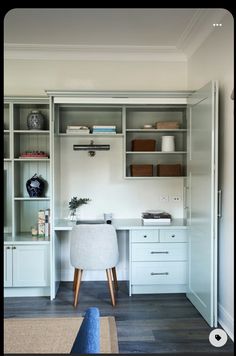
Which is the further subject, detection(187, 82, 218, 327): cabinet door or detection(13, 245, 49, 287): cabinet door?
detection(13, 245, 49, 287): cabinet door

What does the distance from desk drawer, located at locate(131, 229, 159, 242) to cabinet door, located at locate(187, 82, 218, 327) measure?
266 mm

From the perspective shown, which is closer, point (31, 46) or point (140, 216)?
point (31, 46)

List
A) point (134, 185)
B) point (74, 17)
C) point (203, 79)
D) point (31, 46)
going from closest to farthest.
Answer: point (74, 17)
point (203, 79)
point (31, 46)
point (134, 185)

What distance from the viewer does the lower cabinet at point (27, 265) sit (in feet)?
7.98

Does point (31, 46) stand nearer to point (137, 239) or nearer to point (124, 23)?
A: point (124, 23)

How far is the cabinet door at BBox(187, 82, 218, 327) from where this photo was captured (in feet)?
6.33

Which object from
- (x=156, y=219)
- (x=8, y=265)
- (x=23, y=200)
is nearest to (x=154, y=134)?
(x=156, y=219)


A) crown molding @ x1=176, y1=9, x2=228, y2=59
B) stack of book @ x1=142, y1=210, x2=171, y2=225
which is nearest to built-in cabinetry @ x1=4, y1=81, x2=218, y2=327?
stack of book @ x1=142, y1=210, x2=171, y2=225

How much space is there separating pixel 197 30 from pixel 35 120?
1.43 m

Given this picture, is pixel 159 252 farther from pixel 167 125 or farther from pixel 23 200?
pixel 23 200

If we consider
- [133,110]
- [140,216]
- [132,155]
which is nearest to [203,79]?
[133,110]

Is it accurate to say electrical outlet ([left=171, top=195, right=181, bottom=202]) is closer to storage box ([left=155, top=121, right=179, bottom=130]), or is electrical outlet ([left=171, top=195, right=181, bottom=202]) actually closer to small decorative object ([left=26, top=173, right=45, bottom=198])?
storage box ([left=155, top=121, right=179, bottom=130])

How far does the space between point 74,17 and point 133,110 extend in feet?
2.96

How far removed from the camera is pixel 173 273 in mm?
2490
